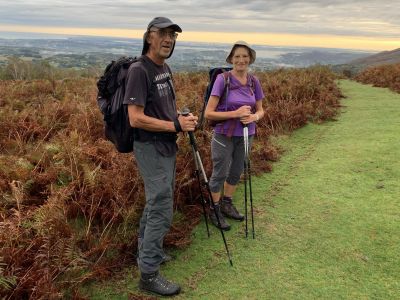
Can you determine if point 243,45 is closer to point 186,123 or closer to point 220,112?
point 220,112

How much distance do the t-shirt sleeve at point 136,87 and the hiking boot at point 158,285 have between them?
175 centimetres

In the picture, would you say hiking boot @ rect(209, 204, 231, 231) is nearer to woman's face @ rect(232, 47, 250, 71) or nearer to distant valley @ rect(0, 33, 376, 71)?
woman's face @ rect(232, 47, 250, 71)

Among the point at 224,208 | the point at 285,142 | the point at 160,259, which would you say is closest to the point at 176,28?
the point at 160,259

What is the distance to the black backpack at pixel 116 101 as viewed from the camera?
3264 mm

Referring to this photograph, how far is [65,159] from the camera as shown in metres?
5.51

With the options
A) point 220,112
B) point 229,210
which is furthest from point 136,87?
point 229,210

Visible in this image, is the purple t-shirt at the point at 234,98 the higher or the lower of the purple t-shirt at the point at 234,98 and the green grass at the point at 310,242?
the higher

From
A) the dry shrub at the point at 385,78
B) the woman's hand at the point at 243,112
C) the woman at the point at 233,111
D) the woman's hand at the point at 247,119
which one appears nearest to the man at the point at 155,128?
the woman at the point at 233,111

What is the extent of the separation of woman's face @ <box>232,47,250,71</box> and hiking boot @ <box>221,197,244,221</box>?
6.52 ft

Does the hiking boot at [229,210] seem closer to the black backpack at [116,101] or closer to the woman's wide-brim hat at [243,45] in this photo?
the woman's wide-brim hat at [243,45]

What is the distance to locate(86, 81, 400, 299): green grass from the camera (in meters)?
3.79

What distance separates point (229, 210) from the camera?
5.38 meters

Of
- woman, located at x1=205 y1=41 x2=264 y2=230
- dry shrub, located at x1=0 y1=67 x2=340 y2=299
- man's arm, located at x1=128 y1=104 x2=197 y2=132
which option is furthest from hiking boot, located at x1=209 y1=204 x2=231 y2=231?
man's arm, located at x1=128 y1=104 x2=197 y2=132

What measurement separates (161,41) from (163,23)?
0.15 metres
